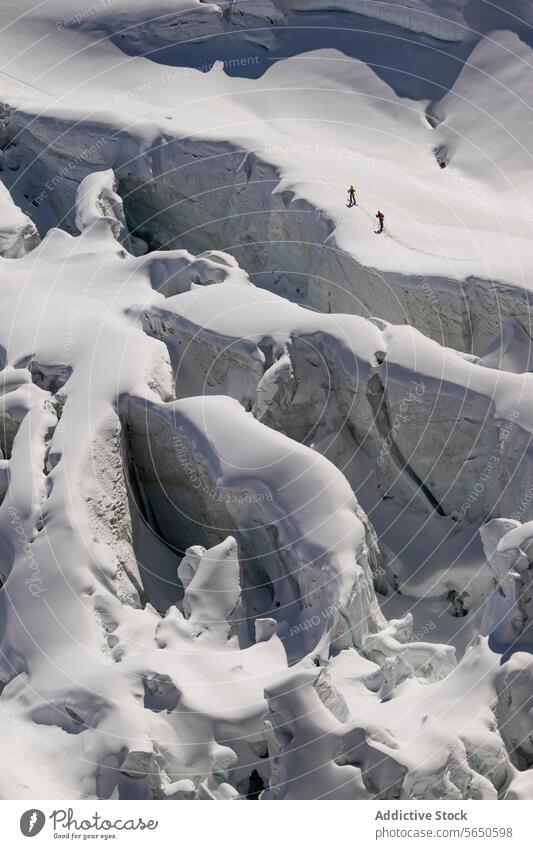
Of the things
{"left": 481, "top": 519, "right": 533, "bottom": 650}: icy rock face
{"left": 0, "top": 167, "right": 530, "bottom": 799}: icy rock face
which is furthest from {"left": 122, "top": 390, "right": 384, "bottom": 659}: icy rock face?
{"left": 481, "top": 519, "right": 533, "bottom": 650}: icy rock face

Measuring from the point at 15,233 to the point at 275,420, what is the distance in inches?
362

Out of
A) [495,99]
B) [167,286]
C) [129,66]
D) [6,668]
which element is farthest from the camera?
[129,66]

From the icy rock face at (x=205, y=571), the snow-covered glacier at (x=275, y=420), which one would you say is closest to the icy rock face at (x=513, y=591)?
the snow-covered glacier at (x=275, y=420)

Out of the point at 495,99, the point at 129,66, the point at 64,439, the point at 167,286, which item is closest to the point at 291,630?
the point at 64,439

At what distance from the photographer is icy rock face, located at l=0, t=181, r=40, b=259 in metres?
33.0

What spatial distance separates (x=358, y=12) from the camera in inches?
1551

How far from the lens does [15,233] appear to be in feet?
109

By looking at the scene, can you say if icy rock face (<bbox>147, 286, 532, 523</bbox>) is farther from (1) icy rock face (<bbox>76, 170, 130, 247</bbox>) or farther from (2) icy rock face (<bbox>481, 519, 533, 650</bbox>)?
(1) icy rock face (<bbox>76, 170, 130, 247</bbox>)

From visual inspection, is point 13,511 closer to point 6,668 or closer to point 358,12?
point 6,668

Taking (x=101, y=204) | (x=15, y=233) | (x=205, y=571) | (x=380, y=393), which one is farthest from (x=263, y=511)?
(x=101, y=204)

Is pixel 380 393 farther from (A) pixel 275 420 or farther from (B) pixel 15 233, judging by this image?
(B) pixel 15 233

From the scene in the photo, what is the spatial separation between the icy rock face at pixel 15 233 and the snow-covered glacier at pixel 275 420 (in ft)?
0.33

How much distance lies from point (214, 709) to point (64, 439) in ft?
20.7

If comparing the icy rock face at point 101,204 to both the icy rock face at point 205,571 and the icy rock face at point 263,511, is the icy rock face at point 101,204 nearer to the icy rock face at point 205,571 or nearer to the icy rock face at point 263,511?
the icy rock face at point 205,571
